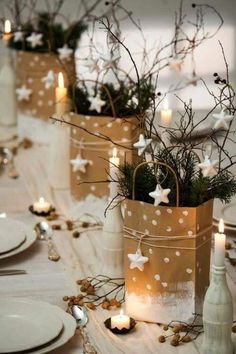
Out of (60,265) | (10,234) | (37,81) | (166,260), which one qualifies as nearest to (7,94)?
(37,81)

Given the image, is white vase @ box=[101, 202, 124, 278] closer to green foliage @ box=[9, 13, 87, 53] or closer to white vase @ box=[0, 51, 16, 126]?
green foliage @ box=[9, 13, 87, 53]

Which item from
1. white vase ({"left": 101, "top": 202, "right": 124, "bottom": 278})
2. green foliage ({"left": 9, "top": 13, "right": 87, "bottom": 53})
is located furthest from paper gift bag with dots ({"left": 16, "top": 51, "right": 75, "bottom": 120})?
white vase ({"left": 101, "top": 202, "right": 124, "bottom": 278})

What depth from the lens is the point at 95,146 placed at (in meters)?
1.90

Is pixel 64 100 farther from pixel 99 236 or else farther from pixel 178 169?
pixel 178 169

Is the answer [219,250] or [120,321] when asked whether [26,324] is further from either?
[219,250]

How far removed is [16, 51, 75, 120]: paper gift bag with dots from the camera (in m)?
2.41

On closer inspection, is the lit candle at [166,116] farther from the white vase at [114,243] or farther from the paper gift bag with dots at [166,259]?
the paper gift bag with dots at [166,259]

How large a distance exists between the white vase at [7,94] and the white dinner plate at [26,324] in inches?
50.7

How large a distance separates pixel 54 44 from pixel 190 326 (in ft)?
4.17

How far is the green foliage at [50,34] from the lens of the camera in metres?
2.42

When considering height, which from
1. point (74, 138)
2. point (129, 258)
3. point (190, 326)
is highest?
point (74, 138)

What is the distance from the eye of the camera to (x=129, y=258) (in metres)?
1.40

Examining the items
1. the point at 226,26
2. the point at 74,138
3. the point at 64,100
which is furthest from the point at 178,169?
the point at 226,26

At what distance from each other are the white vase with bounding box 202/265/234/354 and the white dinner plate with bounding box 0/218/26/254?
55cm
